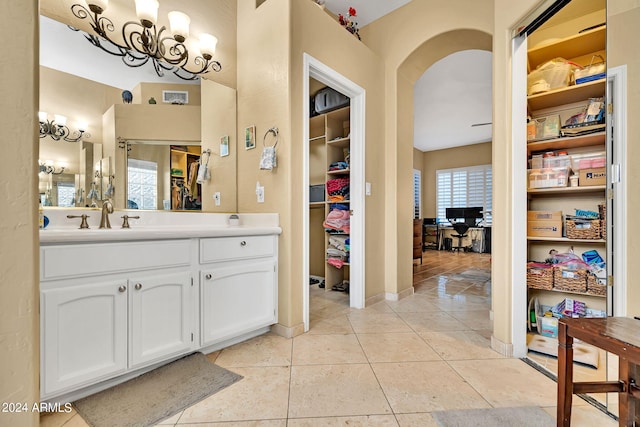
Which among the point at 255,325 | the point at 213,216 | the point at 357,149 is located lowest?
the point at 255,325

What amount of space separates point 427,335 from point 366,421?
3.54 feet

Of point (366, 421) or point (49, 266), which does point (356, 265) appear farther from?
point (49, 266)

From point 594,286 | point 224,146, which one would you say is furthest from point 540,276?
point 224,146

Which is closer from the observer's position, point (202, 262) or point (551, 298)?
point (202, 262)

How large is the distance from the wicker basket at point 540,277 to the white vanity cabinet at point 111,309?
2.33 m

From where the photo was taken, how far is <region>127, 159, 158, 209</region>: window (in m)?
1.91

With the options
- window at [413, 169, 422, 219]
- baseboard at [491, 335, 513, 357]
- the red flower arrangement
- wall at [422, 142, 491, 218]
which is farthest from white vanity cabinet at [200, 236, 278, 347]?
wall at [422, 142, 491, 218]

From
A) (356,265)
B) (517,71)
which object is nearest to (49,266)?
(356,265)

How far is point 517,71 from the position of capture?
1.71 m

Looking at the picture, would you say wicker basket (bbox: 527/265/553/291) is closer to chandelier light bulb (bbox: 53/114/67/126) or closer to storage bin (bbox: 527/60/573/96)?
storage bin (bbox: 527/60/573/96)

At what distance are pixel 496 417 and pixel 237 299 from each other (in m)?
1.49

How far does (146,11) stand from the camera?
1.77 m

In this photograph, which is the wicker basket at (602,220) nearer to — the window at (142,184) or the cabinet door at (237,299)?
the cabinet door at (237,299)

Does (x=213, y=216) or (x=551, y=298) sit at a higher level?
(x=213, y=216)
